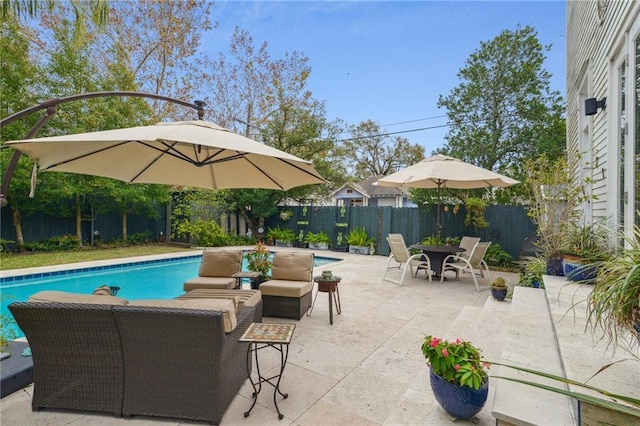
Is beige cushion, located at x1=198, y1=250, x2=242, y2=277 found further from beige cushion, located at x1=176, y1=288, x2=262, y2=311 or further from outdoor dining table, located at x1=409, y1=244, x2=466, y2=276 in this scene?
outdoor dining table, located at x1=409, y1=244, x2=466, y2=276

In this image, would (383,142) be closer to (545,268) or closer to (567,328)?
(545,268)

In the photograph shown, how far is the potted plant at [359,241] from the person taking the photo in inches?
429

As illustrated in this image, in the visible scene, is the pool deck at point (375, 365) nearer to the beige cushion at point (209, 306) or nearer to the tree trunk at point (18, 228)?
the beige cushion at point (209, 306)

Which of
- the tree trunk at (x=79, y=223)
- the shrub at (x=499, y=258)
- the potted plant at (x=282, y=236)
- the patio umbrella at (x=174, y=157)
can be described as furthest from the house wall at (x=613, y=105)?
the tree trunk at (x=79, y=223)

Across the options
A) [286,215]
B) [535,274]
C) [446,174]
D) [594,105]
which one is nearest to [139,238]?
[286,215]

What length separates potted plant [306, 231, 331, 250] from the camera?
39.2ft

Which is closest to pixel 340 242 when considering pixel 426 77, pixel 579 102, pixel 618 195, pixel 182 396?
pixel 426 77

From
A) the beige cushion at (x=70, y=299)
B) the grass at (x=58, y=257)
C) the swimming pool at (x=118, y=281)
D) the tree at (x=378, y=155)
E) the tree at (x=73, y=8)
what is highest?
the tree at (x=378, y=155)

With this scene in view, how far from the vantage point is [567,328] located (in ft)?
8.25

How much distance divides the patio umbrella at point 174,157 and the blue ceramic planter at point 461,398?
6.77 ft

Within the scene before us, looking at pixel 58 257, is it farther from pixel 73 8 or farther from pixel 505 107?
pixel 505 107

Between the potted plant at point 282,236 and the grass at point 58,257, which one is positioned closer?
the grass at point 58,257

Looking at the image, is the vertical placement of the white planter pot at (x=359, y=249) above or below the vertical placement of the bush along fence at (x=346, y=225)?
below

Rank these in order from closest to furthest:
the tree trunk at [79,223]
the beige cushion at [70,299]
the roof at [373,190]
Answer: the beige cushion at [70,299] → the tree trunk at [79,223] → the roof at [373,190]
